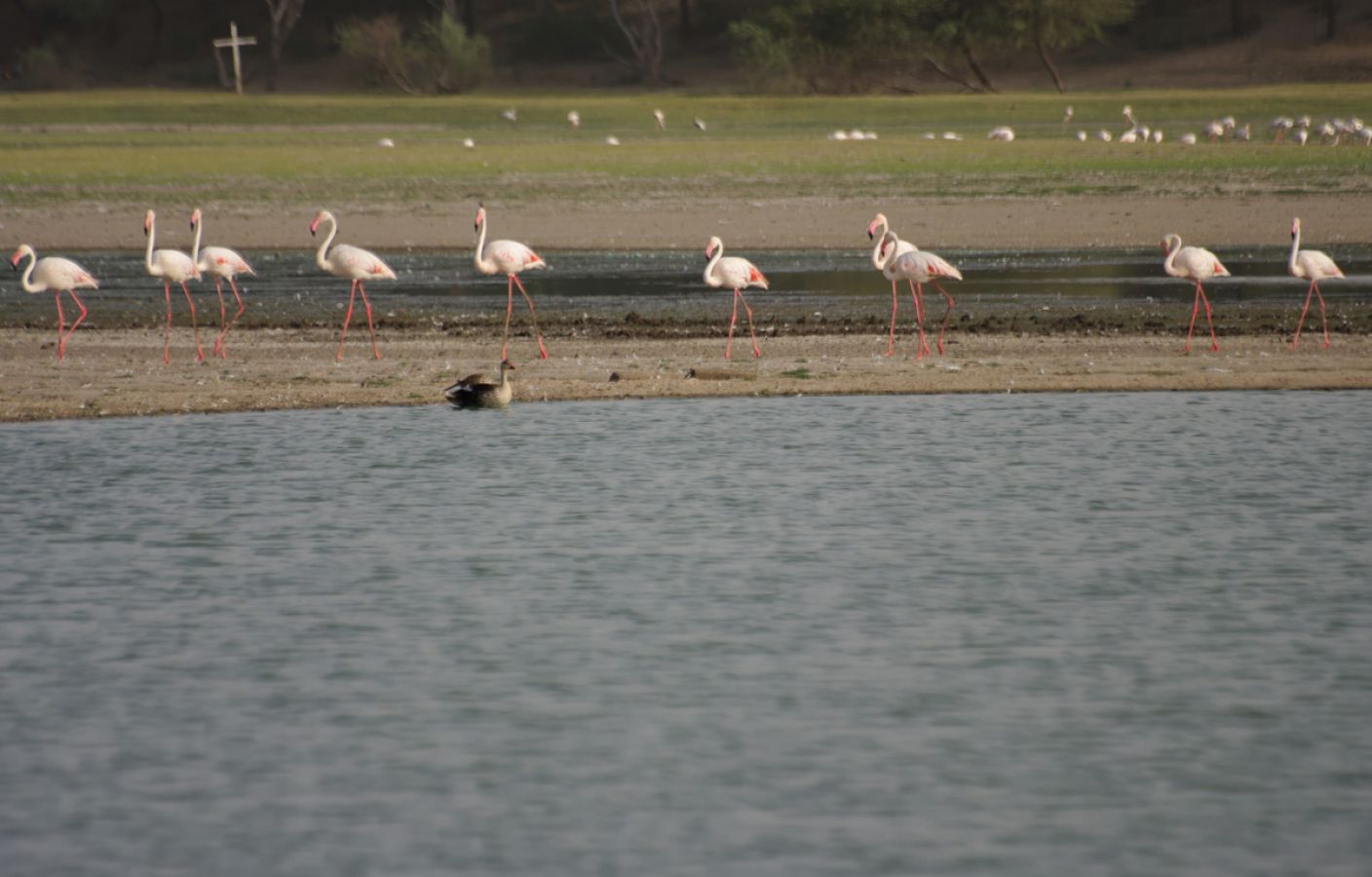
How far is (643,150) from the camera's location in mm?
42531

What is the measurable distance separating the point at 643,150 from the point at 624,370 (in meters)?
26.0

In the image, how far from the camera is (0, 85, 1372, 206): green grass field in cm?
3481

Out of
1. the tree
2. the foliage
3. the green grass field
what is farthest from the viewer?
the tree

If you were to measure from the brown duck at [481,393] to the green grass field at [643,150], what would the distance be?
18274mm

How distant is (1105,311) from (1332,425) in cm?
624

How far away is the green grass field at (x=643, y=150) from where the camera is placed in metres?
34.8

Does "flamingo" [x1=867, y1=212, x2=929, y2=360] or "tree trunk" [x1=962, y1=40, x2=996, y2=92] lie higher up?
"tree trunk" [x1=962, y1=40, x2=996, y2=92]

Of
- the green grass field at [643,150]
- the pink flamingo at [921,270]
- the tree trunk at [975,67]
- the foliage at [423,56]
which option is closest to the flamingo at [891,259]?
the pink flamingo at [921,270]

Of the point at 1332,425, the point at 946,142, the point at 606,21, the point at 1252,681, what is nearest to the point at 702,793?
the point at 1252,681

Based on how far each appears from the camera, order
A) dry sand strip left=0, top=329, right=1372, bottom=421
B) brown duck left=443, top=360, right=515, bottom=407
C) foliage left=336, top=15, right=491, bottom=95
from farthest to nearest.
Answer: foliage left=336, top=15, right=491, bottom=95, dry sand strip left=0, top=329, right=1372, bottom=421, brown duck left=443, top=360, right=515, bottom=407

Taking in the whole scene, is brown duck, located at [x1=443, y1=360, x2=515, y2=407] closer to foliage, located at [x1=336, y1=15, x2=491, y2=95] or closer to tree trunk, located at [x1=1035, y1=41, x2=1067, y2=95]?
tree trunk, located at [x1=1035, y1=41, x2=1067, y2=95]

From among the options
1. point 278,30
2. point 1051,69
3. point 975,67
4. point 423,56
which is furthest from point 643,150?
point 278,30

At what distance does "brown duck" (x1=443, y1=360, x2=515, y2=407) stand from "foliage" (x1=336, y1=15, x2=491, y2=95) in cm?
5949

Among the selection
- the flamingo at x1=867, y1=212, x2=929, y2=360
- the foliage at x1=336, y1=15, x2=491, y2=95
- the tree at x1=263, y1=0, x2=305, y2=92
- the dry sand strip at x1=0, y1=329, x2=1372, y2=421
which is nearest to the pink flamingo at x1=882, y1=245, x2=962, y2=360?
the flamingo at x1=867, y1=212, x2=929, y2=360
